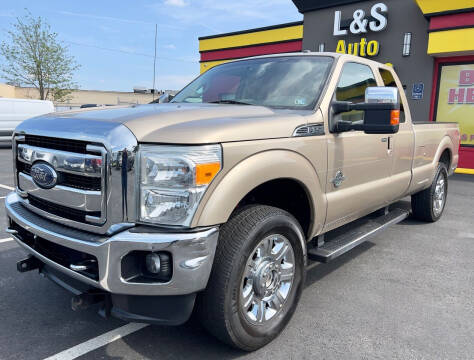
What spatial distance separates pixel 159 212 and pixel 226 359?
1061 mm

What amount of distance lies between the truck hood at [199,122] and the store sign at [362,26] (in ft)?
36.0

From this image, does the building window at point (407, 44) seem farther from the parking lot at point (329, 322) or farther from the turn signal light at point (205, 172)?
the turn signal light at point (205, 172)

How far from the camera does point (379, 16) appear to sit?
40.2 ft

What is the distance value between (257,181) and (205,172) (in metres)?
0.43

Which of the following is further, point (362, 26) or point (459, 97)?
point (362, 26)

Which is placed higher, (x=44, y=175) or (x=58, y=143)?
(x=58, y=143)

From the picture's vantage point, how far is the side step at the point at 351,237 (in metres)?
3.11

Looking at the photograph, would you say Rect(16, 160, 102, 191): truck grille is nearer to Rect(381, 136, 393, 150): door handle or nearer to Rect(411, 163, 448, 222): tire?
Rect(381, 136, 393, 150): door handle

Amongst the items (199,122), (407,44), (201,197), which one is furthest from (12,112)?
(201,197)

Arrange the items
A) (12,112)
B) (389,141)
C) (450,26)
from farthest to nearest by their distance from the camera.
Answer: (12,112) → (450,26) → (389,141)

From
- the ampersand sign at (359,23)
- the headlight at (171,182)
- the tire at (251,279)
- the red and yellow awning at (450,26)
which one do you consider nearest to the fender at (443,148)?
the tire at (251,279)

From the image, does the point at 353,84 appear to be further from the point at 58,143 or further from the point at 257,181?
the point at 58,143

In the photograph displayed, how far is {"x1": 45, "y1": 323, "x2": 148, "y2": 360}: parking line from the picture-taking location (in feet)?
8.18

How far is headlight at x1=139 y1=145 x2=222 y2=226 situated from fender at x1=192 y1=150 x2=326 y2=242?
84 mm
